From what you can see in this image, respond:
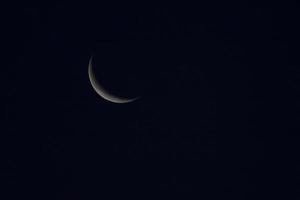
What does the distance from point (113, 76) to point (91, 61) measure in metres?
0.80

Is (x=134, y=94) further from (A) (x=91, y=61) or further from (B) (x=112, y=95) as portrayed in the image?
(A) (x=91, y=61)

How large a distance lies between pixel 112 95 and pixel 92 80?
2.45 ft

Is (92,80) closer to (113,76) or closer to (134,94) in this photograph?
(113,76)

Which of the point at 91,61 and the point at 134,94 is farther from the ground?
the point at 91,61

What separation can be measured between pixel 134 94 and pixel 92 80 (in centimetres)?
133

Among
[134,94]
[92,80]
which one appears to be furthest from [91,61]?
[134,94]

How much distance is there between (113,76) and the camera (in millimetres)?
10633

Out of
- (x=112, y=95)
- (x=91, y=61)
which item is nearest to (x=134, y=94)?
(x=112, y=95)

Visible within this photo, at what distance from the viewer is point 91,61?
10.7 meters

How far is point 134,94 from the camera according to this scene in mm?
10812

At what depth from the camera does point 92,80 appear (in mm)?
10492

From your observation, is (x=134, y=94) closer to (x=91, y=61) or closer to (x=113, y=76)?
(x=113, y=76)

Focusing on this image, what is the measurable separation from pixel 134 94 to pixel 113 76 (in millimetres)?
837

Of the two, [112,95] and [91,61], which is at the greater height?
[91,61]
